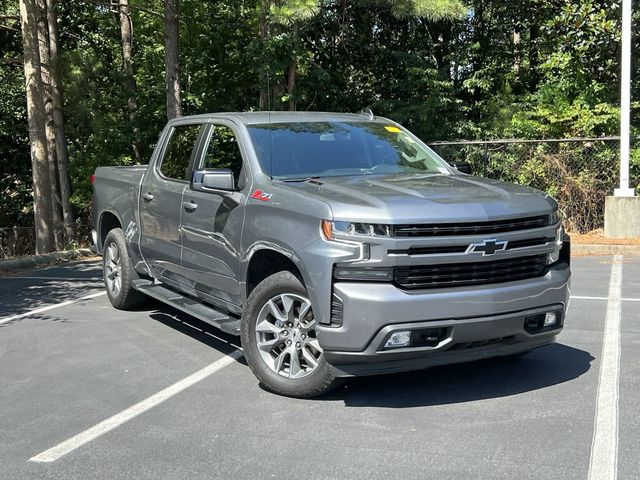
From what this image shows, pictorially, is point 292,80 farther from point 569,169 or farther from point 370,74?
point 569,169

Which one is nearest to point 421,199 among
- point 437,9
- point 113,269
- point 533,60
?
point 113,269

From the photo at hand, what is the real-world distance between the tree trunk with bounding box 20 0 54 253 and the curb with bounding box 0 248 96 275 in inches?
215

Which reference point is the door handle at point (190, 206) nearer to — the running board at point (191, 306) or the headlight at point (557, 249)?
the running board at point (191, 306)

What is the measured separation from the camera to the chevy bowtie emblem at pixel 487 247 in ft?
14.7

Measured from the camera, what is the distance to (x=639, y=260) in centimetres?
1113

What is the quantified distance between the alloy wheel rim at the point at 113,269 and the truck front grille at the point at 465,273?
4.16 metres

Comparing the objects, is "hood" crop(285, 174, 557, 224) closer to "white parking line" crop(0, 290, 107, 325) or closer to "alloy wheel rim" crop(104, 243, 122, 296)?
"alloy wheel rim" crop(104, 243, 122, 296)

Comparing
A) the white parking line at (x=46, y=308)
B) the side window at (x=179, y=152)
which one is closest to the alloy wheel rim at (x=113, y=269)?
the white parking line at (x=46, y=308)

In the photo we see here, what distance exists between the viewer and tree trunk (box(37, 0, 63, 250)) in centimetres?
1989

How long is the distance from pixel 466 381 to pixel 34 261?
8.63m

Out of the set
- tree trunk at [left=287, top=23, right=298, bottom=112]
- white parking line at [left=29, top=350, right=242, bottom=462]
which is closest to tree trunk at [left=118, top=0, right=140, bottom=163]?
tree trunk at [left=287, top=23, right=298, bottom=112]

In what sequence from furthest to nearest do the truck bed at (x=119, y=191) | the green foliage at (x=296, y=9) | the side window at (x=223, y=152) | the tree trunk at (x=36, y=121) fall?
1. the tree trunk at (x=36, y=121)
2. the green foliage at (x=296, y=9)
3. the truck bed at (x=119, y=191)
4. the side window at (x=223, y=152)

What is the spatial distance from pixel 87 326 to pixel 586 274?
643 centimetres

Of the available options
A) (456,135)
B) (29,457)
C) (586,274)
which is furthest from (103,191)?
(456,135)
